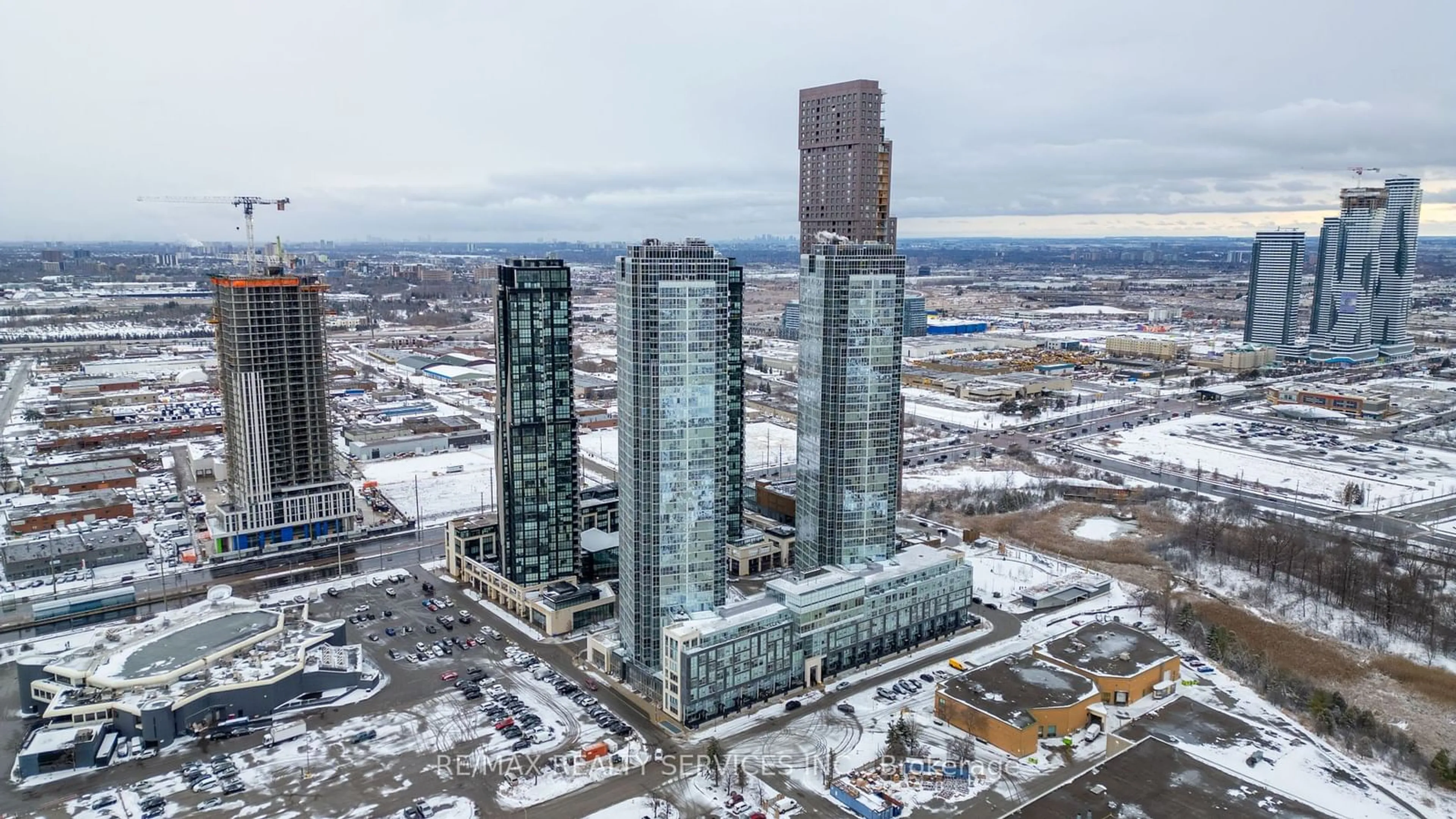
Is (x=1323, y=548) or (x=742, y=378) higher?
(x=742, y=378)

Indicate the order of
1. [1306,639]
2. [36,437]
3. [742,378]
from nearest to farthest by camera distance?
[1306,639] → [742,378] → [36,437]

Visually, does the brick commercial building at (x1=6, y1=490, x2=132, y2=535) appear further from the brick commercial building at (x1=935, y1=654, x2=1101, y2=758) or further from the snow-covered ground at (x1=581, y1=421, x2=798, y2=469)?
the brick commercial building at (x1=935, y1=654, x2=1101, y2=758)

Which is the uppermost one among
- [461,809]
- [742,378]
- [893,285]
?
[893,285]

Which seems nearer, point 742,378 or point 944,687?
point 944,687

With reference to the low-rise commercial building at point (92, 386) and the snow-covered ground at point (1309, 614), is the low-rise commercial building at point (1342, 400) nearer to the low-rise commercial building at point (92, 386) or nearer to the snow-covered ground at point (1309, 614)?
the snow-covered ground at point (1309, 614)

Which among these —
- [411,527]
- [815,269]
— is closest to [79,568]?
[411,527]

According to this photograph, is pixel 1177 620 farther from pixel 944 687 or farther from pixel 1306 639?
pixel 944 687
